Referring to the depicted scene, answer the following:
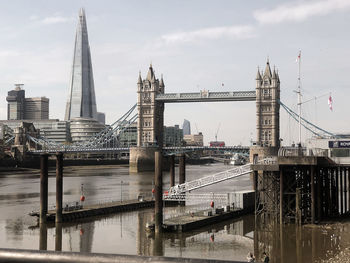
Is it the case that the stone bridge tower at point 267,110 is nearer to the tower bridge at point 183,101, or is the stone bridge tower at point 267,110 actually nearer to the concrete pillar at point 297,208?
the tower bridge at point 183,101

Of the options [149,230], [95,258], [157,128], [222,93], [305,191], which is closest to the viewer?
[95,258]

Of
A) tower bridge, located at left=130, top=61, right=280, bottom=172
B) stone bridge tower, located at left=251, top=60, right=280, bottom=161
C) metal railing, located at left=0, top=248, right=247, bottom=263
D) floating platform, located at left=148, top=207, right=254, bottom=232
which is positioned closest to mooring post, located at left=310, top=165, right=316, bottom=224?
floating platform, located at left=148, top=207, right=254, bottom=232

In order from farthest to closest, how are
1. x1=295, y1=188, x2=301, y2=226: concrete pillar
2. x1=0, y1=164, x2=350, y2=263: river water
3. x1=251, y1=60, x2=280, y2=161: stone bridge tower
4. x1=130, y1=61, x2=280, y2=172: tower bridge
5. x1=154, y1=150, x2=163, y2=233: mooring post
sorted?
1. x1=251, y1=60, x2=280, y2=161: stone bridge tower
2. x1=130, y1=61, x2=280, y2=172: tower bridge
3. x1=295, y1=188, x2=301, y2=226: concrete pillar
4. x1=154, y1=150, x2=163, y2=233: mooring post
5. x1=0, y1=164, x2=350, y2=263: river water

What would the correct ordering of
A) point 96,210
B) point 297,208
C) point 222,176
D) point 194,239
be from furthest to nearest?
point 222,176, point 96,210, point 297,208, point 194,239

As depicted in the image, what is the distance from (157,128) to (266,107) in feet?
135

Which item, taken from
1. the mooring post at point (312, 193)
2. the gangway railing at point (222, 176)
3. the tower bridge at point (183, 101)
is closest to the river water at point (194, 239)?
the mooring post at point (312, 193)

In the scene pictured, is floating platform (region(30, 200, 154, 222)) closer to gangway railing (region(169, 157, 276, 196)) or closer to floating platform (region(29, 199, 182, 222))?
floating platform (region(29, 199, 182, 222))

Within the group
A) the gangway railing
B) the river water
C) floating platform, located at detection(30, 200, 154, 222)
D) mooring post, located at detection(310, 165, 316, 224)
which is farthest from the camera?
the gangway railing

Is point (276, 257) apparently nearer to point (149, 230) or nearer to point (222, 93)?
point (149, 230)

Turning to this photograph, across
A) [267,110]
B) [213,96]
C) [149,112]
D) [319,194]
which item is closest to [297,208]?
[319,194]

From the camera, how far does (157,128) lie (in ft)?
595

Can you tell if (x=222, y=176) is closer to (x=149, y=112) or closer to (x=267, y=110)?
(x=267, y=110)

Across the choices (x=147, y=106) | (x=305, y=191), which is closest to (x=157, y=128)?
(x=147, y=106)

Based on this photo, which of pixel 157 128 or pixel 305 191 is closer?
pixel 305 191
